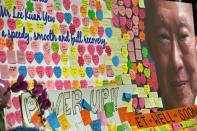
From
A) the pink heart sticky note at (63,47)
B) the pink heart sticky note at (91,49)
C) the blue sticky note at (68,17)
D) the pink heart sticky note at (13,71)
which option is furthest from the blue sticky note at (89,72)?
the pink heart sticky note at (13,71)

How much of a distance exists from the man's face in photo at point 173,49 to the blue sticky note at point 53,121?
1144mm

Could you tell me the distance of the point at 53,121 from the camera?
2.57 meters

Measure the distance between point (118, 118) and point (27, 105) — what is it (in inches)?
28.4

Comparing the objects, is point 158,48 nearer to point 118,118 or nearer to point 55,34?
point 118,118

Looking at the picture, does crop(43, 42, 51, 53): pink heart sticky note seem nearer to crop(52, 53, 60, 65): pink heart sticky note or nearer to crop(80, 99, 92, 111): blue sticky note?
crop(52, 53, 60, 65): pink heart sticky note

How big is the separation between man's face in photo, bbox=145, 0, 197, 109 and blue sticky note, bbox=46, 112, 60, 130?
3.75 feet

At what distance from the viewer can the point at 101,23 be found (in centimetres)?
306

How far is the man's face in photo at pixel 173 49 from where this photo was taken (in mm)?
3545

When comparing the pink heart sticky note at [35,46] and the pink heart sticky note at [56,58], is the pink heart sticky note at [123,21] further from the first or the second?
the pink heart sticky note at [35,46]

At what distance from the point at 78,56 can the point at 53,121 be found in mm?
486

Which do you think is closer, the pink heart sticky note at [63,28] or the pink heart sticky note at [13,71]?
the pink heart sticky note at [13,71]

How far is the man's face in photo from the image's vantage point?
3.54 metres

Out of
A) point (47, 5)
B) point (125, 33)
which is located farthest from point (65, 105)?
point (125, 33)

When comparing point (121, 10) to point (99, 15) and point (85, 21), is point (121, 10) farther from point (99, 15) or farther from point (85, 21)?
point (85, 21)
